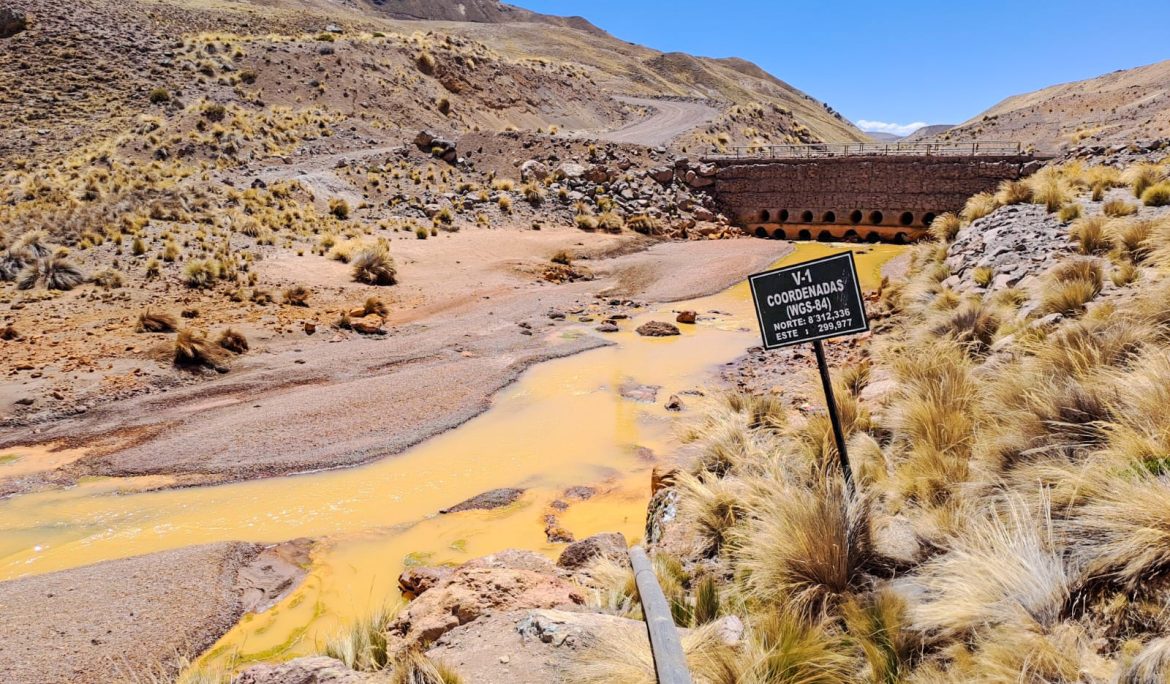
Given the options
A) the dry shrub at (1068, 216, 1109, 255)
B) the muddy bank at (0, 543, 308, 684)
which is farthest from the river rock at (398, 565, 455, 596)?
the dry shrub at (1068, 216, 1109, 255)

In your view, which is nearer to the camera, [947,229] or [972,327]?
[972,327]

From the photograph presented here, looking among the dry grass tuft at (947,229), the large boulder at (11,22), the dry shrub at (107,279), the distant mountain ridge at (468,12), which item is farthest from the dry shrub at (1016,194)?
the distant mountain ridge at (468,12)

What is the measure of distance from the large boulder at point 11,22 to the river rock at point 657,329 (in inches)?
1683

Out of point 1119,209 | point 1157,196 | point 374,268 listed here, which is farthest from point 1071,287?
point 374,268

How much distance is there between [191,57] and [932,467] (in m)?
45.4

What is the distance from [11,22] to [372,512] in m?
45.7

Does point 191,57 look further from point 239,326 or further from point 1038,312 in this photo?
point 1038,312

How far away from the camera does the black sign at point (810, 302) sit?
4660 millimetres

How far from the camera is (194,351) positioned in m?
12.6

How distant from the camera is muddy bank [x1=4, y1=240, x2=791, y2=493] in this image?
9.33 meters

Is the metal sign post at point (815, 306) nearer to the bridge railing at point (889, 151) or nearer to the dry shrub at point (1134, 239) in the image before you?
the dry shrub at point (1134, 239)

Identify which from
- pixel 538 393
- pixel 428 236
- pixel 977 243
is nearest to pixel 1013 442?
pixel 538 393

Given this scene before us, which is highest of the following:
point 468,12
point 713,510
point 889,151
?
point 468,12

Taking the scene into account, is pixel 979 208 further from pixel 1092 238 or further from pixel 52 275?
pixel 52 275
